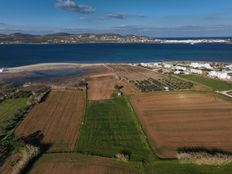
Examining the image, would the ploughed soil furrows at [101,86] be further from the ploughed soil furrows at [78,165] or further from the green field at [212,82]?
the ploughed soil furrows at [78,165]

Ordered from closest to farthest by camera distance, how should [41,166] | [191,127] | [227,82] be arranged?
[41,166], [191,127], [227,82]

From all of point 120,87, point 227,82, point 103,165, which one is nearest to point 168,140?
point 103,165

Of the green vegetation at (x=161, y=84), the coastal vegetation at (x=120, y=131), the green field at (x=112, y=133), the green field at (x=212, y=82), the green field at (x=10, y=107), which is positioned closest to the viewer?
the coastal vegetation at (x=120, y=131)

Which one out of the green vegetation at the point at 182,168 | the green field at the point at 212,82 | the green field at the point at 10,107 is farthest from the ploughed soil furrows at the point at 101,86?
the green vegetation at the point at 182,168

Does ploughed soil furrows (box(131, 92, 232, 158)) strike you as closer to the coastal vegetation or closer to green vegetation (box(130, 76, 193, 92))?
the coastal vegetation

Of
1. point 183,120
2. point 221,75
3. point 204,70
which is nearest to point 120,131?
point 183,120

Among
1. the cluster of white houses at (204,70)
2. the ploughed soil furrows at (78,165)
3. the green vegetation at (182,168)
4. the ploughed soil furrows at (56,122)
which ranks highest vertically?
the green vegetation at (182,168)

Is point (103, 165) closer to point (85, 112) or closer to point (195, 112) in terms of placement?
point (85, 112)
